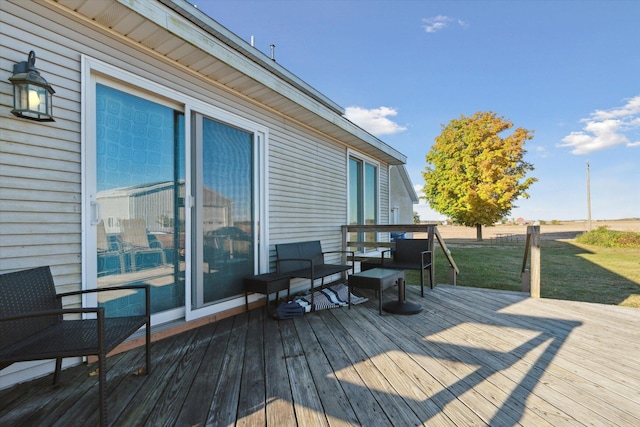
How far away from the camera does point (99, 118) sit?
7.92 feet

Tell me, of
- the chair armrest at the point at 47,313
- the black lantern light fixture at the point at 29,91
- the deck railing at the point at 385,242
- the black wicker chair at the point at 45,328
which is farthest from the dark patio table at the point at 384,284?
the black lantern light fixture at the point at 29,91

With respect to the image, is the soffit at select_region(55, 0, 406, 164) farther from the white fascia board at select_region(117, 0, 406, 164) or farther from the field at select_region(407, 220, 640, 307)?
the field at select_region(407, 220, 640, 307)

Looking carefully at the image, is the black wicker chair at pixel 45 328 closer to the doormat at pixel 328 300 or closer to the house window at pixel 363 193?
the doormat at pixel 328 300

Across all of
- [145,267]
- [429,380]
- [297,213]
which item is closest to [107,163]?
[145,267]

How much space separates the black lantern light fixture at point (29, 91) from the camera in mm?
1859

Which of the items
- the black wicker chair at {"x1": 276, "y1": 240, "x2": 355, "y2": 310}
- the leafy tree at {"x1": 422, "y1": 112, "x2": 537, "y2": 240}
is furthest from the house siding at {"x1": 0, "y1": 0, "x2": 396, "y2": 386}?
the leafy tree at {"x1": 422, "y1": 112, "x2": 537, "y2": 240}

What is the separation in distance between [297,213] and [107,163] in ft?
8.67

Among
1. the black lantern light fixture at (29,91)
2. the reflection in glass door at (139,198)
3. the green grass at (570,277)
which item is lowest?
the green grass at (570,277)

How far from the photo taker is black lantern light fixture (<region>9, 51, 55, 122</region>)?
1.86m

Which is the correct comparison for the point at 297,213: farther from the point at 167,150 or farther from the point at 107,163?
the point at 107,163

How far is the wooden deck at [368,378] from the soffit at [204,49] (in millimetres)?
2654

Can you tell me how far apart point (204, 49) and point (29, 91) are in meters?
1.34

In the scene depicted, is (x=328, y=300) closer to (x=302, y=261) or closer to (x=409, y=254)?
(x=302, y=261)

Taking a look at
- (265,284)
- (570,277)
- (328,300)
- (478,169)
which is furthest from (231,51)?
(478,169)
